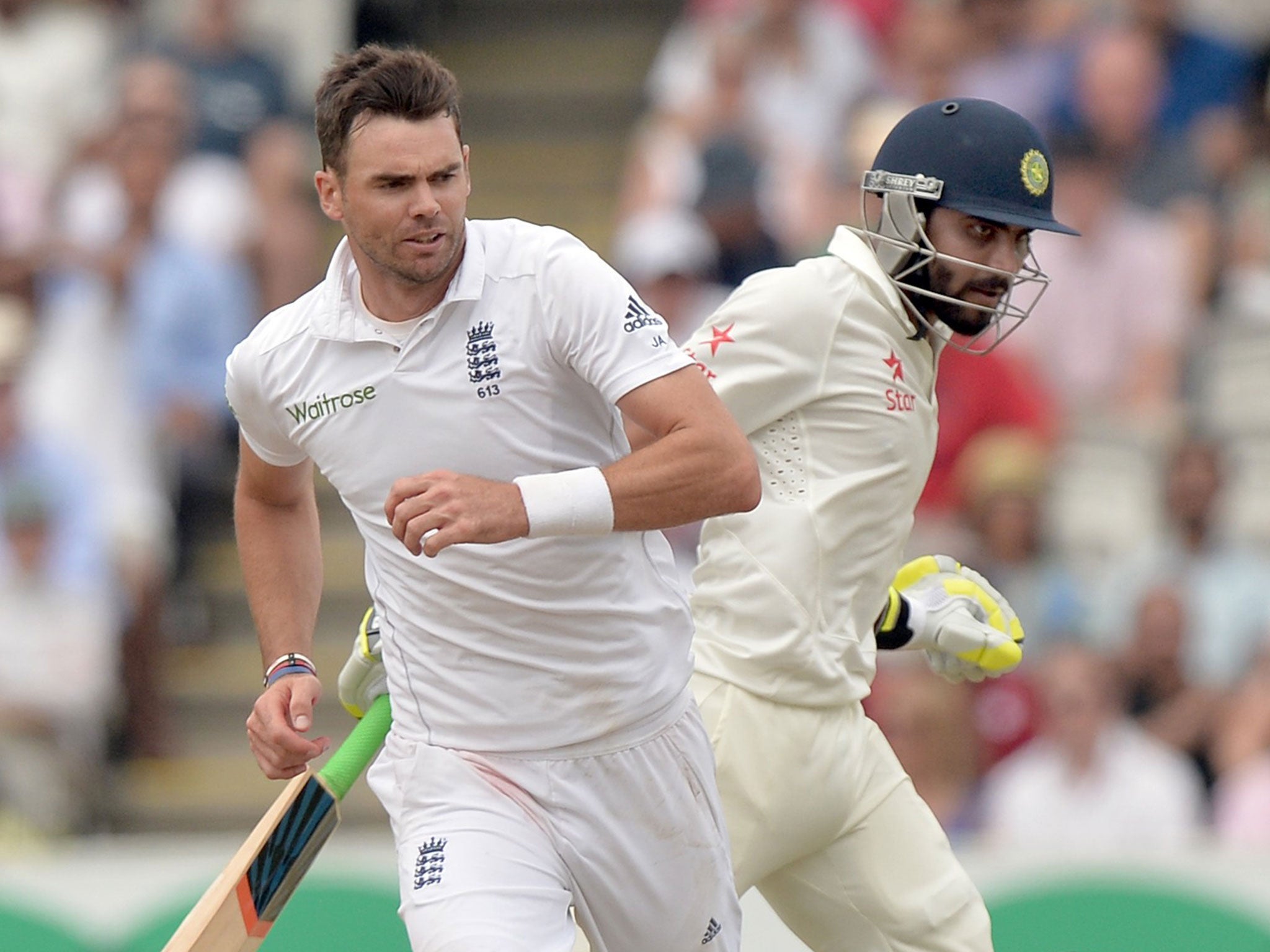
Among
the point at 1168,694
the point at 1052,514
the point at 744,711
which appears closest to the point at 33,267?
the point at 1052,514

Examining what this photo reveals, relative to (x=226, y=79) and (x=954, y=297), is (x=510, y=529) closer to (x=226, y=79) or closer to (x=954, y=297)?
(x=954, y=297)

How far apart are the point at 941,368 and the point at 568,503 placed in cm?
404

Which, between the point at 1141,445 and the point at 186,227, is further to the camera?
the point at 186,227

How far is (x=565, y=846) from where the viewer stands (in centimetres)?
341

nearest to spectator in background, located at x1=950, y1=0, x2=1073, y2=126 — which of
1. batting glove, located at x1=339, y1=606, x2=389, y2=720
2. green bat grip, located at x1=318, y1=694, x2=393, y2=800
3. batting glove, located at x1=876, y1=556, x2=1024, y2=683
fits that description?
batting glove, located at x1=876, y1=556, x2=1024, y2=683

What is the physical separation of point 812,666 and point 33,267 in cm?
510

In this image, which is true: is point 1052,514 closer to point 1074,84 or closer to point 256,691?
point 1074,84

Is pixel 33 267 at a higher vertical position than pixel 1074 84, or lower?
lower

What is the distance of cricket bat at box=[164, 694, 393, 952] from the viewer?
3475 millimetres

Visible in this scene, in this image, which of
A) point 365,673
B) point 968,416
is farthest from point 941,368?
point 365,673

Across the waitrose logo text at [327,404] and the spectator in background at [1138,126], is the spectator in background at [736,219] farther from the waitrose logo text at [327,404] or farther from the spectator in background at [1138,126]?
the waitrose logo text at [327,404]

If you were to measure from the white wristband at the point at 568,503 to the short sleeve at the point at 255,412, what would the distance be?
598 mm

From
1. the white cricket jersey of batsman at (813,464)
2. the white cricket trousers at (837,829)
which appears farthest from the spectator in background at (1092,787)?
the white cricket jersey of batsman at (813,464)

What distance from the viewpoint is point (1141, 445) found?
6.99m
